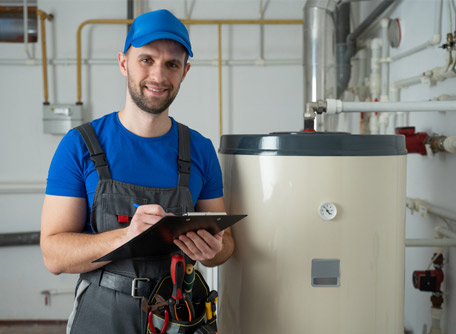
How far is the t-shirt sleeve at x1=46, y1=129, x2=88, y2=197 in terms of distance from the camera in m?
1.01

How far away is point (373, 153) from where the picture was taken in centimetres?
105

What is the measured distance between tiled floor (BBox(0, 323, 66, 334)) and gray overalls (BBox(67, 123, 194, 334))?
2.03 m

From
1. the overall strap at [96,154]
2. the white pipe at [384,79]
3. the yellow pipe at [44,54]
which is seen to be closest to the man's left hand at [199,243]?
the overall strap at [96,154]

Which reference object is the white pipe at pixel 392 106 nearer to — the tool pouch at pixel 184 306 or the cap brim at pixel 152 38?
the cap brim at pixel 152 38

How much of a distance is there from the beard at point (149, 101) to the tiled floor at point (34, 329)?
2.23 metres

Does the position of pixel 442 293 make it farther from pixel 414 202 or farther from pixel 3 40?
pixel 3 40

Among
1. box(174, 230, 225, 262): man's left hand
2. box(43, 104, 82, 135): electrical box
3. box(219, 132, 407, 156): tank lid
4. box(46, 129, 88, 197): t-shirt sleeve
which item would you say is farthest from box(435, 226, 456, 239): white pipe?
box(43, 104, 82, 135): electrical box

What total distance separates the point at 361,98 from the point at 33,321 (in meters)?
2.40

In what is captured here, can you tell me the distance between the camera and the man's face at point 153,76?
3.46ft

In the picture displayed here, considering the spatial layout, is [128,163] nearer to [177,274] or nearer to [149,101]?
[149,101]

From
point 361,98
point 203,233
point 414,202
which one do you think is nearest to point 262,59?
point 361,98

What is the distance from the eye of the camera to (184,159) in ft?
3.66

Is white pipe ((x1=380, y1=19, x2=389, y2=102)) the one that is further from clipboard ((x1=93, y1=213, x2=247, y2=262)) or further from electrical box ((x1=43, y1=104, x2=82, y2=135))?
electrical box ((x1=43, y1=104, x2=82, y2=135))

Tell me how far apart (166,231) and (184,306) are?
22 centimetres
